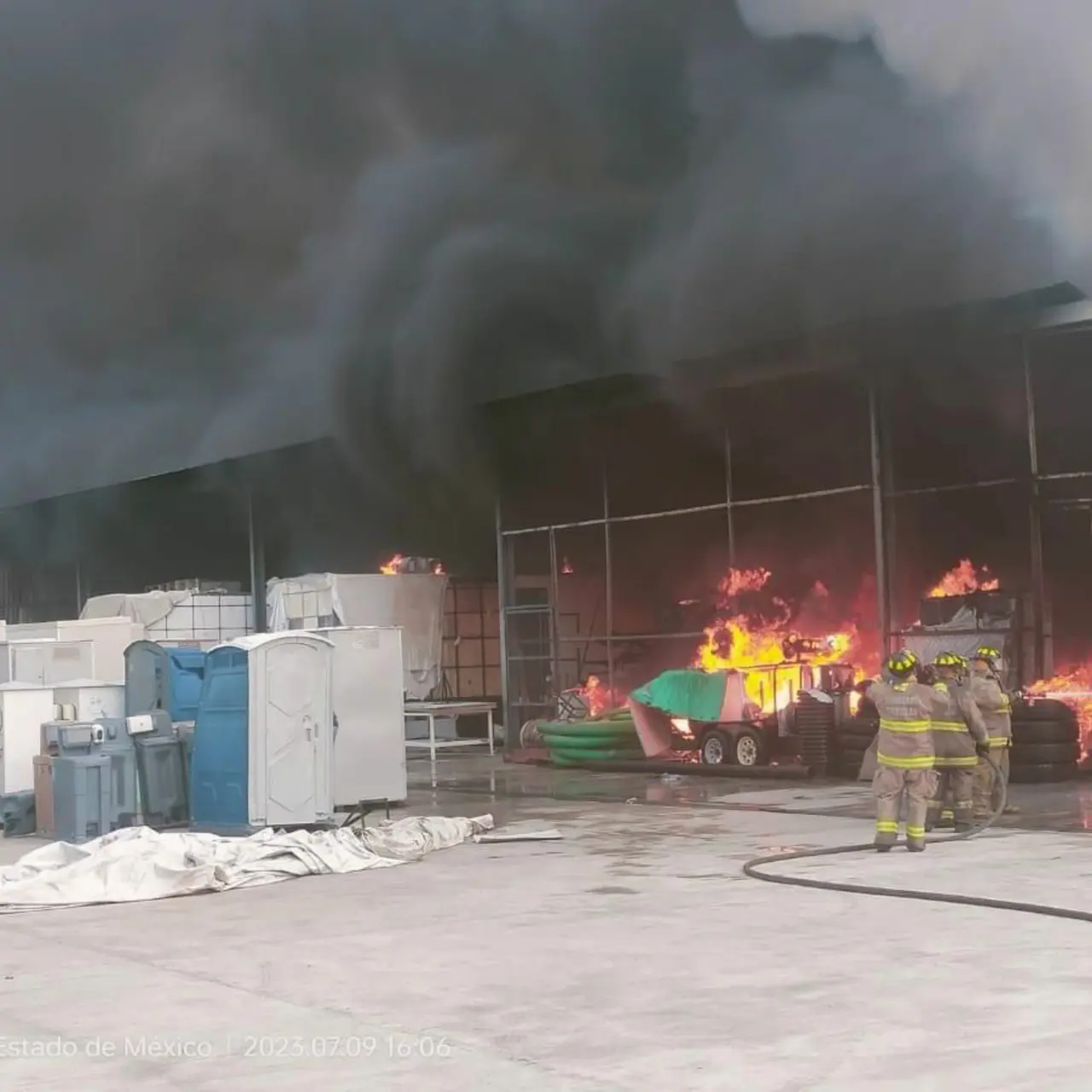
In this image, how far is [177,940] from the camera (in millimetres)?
7859

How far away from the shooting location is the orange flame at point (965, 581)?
2212cm

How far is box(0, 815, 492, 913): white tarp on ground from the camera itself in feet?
31.1

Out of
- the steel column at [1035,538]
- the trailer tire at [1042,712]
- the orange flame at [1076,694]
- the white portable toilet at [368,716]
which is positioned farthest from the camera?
the steel column at [1035,538]

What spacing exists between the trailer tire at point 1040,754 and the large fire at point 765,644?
136 inches

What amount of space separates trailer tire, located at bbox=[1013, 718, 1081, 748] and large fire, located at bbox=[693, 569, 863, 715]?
341 centimetres

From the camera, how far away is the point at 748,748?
18266mm

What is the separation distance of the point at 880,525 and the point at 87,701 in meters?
10.3

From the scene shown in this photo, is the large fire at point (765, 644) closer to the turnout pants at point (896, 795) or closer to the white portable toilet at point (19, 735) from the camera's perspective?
the turnout pants at point (896, 795)

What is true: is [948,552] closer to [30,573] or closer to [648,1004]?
[648,1004]

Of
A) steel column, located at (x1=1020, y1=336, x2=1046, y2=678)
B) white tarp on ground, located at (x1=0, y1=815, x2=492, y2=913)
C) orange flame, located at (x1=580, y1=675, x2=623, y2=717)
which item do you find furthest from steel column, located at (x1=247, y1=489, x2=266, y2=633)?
white tarp on ground, located at (x1=0, y1=815, x2=492, y2=913)

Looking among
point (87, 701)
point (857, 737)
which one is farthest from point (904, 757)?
point (87, 701)

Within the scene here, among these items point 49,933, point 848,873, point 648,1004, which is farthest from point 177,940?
point 848,873

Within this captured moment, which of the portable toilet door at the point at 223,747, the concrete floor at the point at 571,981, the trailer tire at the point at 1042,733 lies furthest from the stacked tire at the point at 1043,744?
the portable toilet door at the point at 223,747

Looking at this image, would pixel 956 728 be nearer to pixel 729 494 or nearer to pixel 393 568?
pixel 729 494
